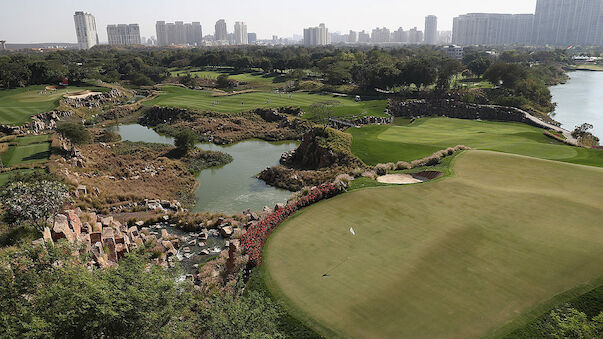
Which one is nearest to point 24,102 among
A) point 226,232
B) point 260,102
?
point 260,102

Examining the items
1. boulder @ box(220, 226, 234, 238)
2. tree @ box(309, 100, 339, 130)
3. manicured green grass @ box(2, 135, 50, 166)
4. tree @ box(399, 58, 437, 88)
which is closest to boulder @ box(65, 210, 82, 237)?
boulder @ box(220, 226, 234, 238)

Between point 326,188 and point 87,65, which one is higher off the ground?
point 87,65

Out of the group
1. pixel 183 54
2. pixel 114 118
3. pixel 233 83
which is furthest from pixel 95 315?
pixel 183 54

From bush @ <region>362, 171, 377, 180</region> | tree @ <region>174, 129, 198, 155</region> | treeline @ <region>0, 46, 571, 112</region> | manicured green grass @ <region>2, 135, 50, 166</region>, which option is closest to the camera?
bush @ <region>362, 171, 377, 180</region>

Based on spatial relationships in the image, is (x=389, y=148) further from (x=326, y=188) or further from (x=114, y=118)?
(x=114, y=118)

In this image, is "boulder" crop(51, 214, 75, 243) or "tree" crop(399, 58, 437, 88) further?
"tree" crop(399, 58, 437, 88)

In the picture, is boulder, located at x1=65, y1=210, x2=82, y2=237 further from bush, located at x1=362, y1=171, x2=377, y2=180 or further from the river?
the river
